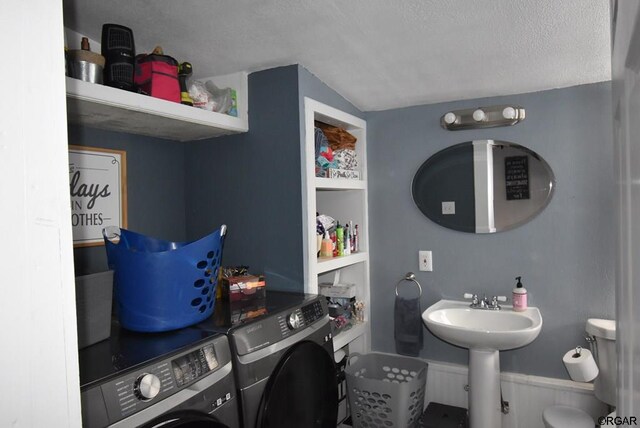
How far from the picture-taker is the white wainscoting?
2117mm

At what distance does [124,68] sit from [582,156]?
2.17m

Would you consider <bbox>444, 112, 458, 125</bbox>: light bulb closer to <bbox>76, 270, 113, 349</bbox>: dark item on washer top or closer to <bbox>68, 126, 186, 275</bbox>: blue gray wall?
<bbox>68, 126, 186, 275</bbox>: blue gray wall

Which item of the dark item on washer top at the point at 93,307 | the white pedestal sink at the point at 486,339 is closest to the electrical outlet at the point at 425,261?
the white pedestal sink at the point at 486,339

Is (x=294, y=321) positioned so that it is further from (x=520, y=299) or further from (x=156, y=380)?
(x=520, y=299)

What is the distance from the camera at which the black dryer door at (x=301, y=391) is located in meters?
1.39

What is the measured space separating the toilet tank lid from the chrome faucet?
0.41 m

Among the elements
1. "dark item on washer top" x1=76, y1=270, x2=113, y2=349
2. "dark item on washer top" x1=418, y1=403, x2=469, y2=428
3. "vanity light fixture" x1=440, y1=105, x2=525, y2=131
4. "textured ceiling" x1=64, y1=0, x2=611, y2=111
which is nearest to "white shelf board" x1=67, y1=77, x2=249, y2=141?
"textured ceiling" x1=64, y1=0, x2=611, y2=111

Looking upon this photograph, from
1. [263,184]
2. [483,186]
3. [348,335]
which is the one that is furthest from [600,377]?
[263,184]

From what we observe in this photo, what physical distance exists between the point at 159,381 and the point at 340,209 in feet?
5.86

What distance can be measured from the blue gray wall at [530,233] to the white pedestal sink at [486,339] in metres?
0.18

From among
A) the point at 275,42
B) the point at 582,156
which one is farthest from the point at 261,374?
the point at 582,156

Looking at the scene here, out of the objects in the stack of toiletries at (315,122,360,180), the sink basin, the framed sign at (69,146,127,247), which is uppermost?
the stack of toiletries at (315,122,360,180)

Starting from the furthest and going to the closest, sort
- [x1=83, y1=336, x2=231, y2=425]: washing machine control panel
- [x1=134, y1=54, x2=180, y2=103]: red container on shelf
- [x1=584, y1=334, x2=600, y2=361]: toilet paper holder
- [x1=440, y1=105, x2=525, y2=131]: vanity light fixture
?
[x1=440, y1=105, x2=525, y2=131]: vanity light fixture → [x1=584, y1=334, x2=600, y2=361]: toilet paper holder → [x1=134, y1=54, x2=180, y2=103]: red container on shelf → [x1=83, y1=336, x2=231, y2=425]: washing machine control panel

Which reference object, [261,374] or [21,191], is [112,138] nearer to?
[261,374]
